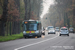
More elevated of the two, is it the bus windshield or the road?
the bus windshield

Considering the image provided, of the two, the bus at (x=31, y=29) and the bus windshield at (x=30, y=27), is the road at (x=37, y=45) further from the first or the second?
the bus windshield at (x=30, y=27)

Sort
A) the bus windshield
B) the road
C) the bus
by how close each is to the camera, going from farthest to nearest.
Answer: the bus windshield, the bus, the road

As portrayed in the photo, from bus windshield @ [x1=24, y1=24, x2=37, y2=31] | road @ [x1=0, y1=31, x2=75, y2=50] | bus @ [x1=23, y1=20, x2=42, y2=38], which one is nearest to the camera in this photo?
road @ [x1=0, y1=31, x2=75, y2=50]

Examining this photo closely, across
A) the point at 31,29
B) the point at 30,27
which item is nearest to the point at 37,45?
the point at 31,29

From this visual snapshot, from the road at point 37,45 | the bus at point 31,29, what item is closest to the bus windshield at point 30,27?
the bus at point 31,29

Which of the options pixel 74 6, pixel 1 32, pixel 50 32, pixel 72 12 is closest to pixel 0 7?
pixel 1 32

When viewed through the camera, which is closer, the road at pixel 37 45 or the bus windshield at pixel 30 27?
the road at pixel 37 45

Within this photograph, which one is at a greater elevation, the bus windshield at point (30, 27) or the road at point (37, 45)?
the bus windshield at point (30, 27)

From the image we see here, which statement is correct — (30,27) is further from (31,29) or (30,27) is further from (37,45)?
(37,45)

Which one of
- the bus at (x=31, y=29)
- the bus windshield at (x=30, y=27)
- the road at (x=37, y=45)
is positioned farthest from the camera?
the bus windshield at (x=30, y=27)

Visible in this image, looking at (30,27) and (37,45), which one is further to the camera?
(30,27)

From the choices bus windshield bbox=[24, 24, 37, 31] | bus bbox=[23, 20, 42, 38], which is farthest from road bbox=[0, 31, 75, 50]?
bus windshield bbox=[24, 24, 37, 31]

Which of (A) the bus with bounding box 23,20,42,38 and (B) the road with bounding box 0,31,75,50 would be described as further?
(A) the bus with bounding box 23,20,42,38

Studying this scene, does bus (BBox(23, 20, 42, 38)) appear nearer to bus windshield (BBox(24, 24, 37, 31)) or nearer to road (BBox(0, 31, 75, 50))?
bus windshield (BBox(24, 24, 37, 31))
